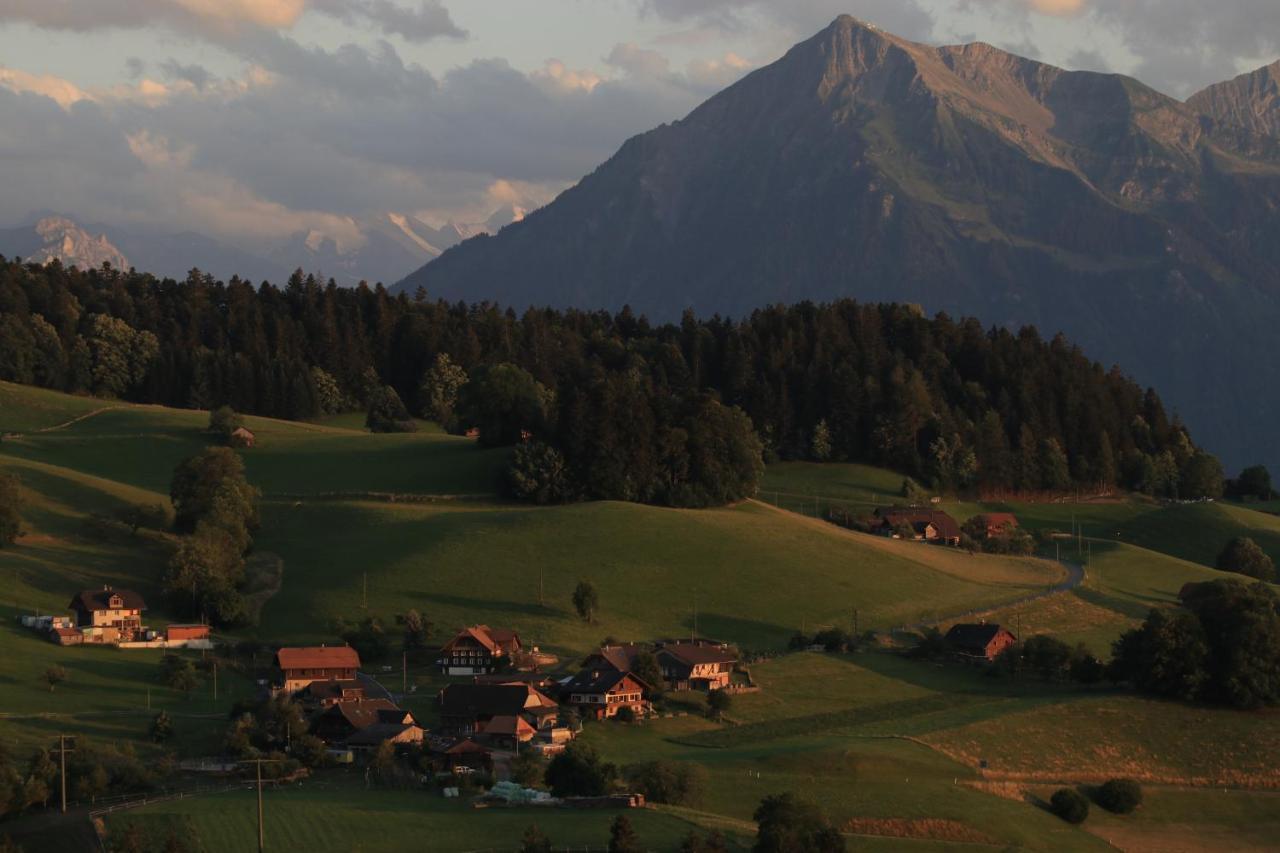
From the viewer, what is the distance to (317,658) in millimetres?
88438

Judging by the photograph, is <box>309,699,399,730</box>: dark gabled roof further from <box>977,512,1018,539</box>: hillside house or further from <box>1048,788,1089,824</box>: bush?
<box>977,512,1018,539</box>: hillside house

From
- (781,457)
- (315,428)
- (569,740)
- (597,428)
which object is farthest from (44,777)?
(781,457)

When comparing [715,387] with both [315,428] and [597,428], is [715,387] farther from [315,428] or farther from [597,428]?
[597,428]

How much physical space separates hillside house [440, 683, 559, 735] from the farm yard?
177 centimetres

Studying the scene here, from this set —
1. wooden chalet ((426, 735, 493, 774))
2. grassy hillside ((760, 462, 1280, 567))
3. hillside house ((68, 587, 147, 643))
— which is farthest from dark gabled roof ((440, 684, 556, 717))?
grassy hillside ((760, 462, 1280, 567))

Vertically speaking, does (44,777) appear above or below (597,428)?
below

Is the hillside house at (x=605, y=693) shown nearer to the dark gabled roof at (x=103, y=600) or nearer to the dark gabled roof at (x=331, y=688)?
the dark gabled roof at (x=331, y=688)

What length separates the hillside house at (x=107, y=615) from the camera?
94.4m

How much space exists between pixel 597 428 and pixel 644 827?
227 feet

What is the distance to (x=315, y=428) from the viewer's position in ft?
538

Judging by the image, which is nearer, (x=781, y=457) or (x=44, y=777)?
(x=44, y=777)

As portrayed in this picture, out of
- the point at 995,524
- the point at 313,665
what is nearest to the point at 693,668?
the point at 313,665

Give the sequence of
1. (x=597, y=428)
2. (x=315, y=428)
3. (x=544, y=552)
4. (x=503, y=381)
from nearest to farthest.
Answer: (x=544, y=552)
(x=597, y=428)
(x=503, y=381)
(x=315, y=428)

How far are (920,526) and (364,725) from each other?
230 ft
